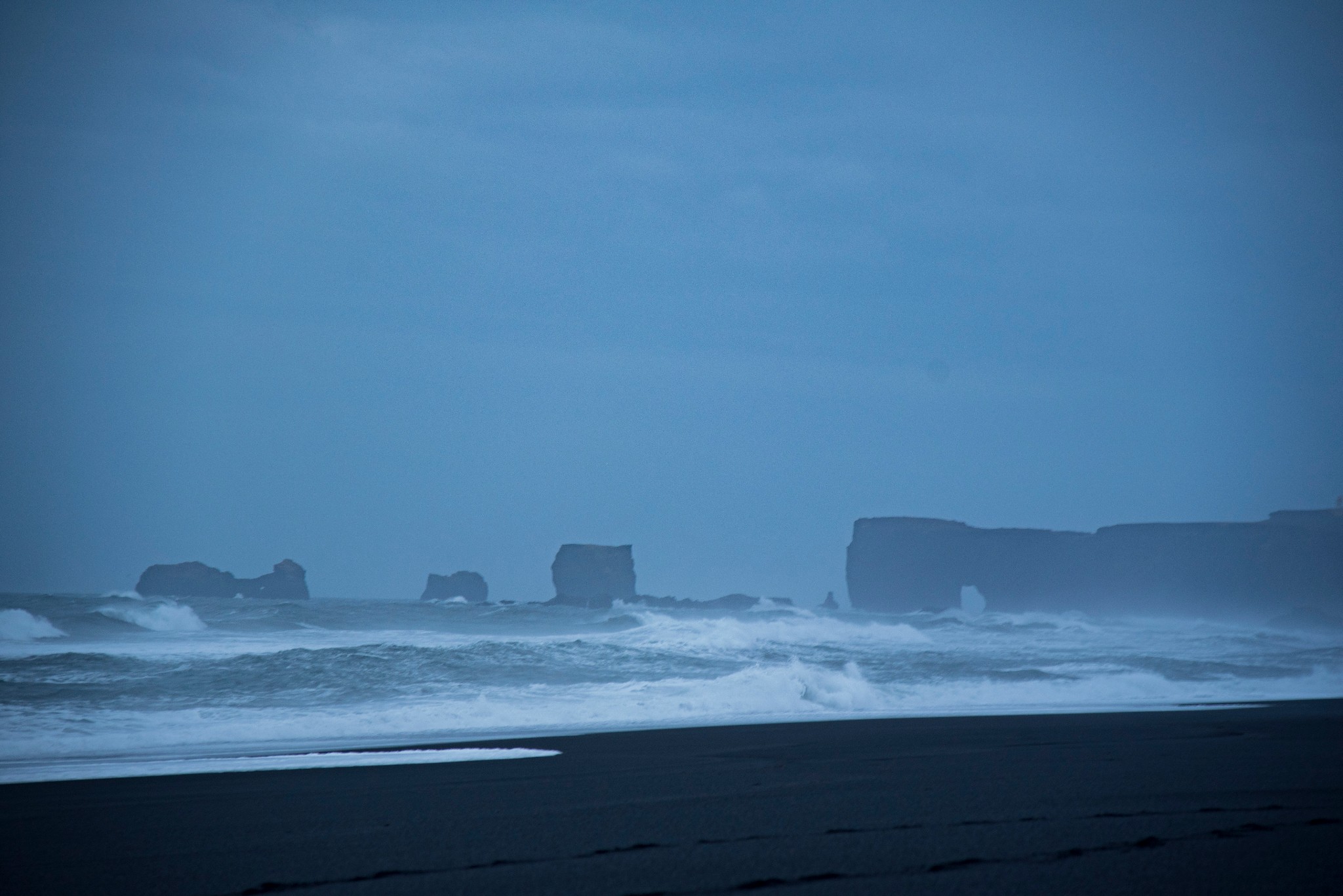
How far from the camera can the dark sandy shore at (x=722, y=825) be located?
404 centimetres

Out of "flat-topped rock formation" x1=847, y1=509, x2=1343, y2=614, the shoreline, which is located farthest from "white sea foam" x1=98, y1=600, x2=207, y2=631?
"flat-topped rock formation" x1=847, y1=509, x2=1343, y2=614

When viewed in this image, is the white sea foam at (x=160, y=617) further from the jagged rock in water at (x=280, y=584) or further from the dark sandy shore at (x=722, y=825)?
the jagged rock in water at (x=280, y=584)

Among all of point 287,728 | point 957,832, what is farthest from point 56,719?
point 957,832

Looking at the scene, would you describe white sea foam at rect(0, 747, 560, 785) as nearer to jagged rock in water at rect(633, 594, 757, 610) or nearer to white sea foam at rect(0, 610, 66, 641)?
white sea foam at rect(0, 610, 66, 641)

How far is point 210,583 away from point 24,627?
37624 mm

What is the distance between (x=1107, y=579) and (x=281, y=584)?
61.9 m

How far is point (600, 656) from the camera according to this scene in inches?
765

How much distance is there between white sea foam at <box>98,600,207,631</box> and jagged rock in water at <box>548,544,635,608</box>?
1754 inches

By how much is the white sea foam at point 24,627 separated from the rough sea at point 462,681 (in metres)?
0.07

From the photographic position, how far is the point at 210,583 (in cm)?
5809

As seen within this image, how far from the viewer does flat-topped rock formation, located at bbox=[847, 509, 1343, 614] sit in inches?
2813

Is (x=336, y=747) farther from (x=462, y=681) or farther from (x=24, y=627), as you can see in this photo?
(x=24, y=627)

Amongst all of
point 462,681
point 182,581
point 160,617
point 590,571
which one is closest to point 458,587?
point 590,571

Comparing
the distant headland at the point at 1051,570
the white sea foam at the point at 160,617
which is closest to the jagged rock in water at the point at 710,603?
the distant headland at the point at 1051,570
